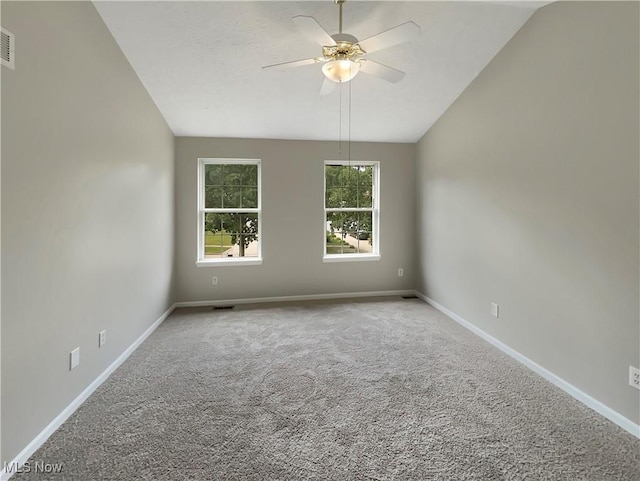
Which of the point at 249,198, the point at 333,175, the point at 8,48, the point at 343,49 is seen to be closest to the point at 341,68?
the point at 343,49

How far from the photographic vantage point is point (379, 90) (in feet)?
10.6

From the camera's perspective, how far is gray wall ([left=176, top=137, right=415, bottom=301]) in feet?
13.4

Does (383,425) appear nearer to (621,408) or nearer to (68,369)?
(621,408)

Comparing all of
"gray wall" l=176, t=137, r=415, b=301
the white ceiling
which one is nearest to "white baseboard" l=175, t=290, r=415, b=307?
"gray wall" l=176, t=137, r=415, b=301

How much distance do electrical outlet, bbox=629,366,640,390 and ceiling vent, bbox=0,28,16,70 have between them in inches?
146

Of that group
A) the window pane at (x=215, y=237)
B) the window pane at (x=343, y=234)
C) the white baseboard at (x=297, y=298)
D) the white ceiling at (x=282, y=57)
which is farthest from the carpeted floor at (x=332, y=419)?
the white ceiling at (x=282, y=57)

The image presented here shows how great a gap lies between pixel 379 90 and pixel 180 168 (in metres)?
2.76

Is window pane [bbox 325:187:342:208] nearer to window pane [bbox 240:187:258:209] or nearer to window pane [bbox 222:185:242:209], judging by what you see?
window pane [bbox 240:187:258:209]

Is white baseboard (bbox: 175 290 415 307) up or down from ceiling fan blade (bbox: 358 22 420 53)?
down

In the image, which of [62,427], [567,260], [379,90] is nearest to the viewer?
[62,427]

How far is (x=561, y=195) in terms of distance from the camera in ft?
7.10

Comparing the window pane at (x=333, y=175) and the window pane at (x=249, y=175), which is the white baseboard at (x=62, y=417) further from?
the window pane at (x=333, y=175)

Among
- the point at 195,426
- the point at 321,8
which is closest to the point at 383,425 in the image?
the point at 195,426

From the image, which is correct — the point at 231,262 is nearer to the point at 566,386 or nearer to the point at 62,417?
the point at 62,417
